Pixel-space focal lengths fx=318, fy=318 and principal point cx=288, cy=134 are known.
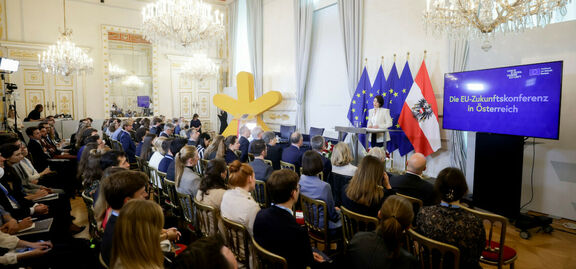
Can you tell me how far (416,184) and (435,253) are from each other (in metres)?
0.97

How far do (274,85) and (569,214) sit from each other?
27.1ft

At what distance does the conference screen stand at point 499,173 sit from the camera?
4.01 meters

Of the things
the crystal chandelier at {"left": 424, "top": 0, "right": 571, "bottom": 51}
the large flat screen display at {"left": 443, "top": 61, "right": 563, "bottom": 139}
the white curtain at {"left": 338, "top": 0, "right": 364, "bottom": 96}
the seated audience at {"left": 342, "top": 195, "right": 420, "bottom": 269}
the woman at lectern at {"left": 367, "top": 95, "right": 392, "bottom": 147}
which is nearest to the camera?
the seated audience at {"left": 342, "top": 195, "right": 420, "bottom": 269}

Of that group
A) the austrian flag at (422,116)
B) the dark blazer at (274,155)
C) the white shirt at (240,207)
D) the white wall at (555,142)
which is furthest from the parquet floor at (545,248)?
the dark blazer at (274,155)

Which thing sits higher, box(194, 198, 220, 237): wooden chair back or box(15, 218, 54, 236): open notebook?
box(194, 198, 220, 237): wooden chair back

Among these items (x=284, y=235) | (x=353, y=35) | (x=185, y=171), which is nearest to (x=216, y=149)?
(x=185, y=171)

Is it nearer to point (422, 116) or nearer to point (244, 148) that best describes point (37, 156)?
point (244, 148)

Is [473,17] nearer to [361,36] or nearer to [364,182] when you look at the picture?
[364,182]

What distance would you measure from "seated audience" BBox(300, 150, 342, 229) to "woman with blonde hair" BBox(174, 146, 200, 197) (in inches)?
43.1

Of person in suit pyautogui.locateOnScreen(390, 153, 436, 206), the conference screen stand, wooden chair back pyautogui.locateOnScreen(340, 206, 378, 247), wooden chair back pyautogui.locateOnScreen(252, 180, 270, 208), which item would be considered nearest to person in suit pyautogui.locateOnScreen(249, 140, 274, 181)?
wooden chair back pyautogui.locateOnScreen(252, 180, 270, 208)

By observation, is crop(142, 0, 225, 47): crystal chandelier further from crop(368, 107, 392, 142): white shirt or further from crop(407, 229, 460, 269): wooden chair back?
crop(407, 229, 460, 269): wooden chair back

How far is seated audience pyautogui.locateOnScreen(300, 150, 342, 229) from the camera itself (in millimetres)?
2873

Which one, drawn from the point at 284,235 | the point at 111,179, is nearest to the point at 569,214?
the point at 284,235

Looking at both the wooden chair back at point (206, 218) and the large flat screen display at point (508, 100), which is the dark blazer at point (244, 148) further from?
the large flat screen display at point (508, 100)
